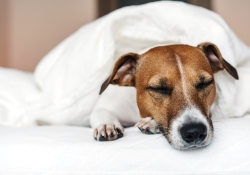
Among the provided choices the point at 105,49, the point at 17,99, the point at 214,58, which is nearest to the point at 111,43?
the point at 105,49

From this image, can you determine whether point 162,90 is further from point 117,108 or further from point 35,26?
point 35,26

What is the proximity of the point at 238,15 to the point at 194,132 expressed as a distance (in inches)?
89.8

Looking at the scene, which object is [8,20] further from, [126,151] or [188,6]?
[126,151]

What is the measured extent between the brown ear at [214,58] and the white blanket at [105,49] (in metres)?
0.16

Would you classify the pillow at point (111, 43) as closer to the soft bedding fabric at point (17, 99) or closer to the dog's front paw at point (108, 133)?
the soft bedding fabric at point (17, 99)

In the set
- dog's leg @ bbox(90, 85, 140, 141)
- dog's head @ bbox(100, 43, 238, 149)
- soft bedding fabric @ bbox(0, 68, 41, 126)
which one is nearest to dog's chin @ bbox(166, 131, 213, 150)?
dog's head @ bbox(100, 43, 238, 149)

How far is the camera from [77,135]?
1.30m

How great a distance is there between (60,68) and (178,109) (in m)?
1.07

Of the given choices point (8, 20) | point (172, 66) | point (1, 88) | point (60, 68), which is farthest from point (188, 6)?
point (8, 20)

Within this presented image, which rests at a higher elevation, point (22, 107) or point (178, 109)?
point (178, 109)

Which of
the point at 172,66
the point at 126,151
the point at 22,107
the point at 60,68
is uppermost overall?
the point at 172,66

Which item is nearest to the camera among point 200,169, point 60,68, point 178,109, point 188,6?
point 200,169

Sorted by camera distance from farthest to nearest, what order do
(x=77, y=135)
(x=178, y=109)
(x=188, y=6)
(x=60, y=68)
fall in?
(x=60, y=68)
(x=188, y=6)
(x=77, y=135)
(x=178, y=109)

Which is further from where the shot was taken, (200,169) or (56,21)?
(56,21)
